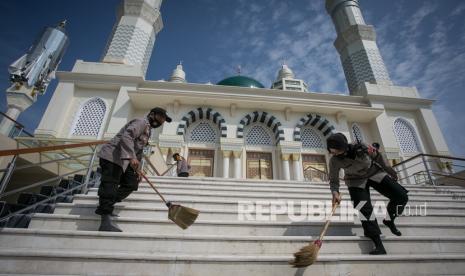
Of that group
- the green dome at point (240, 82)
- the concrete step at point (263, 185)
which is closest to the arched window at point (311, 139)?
the concrete step at point (263, 185)

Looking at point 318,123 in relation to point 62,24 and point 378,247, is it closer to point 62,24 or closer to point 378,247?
point 378,247

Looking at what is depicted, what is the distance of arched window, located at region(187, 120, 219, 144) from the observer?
1072 centimetres

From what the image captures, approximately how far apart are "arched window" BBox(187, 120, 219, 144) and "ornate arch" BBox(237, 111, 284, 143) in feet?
4.35

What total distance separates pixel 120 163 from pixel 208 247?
1.32 m

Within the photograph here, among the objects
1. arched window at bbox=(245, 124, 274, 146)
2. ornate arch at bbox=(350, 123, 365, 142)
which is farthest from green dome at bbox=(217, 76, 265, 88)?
ornate arch at bbox=(350, 123, 365, 142)

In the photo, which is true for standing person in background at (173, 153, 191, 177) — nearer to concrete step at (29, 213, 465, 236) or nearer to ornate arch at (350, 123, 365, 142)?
concrete step at (29, 213, 465, 236)

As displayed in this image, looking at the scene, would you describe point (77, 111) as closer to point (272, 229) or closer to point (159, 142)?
point (159, 142)

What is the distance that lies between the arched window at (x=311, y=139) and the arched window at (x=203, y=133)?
4392 mm

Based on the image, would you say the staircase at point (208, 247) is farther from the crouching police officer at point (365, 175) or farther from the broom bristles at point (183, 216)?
the crouching police officer at point (365, 175)

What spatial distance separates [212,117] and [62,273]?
9362mm

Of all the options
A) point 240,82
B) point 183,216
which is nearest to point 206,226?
point 183,216

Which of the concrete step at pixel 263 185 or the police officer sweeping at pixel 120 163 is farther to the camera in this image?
the concrete step at pixel 263 185

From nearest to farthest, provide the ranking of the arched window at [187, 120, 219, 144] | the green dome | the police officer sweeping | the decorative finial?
the police officer sweeping, the arched window at [187, 120, 219, 144], the decorative finial, the green dome

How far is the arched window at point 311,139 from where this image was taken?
36.3 feet
